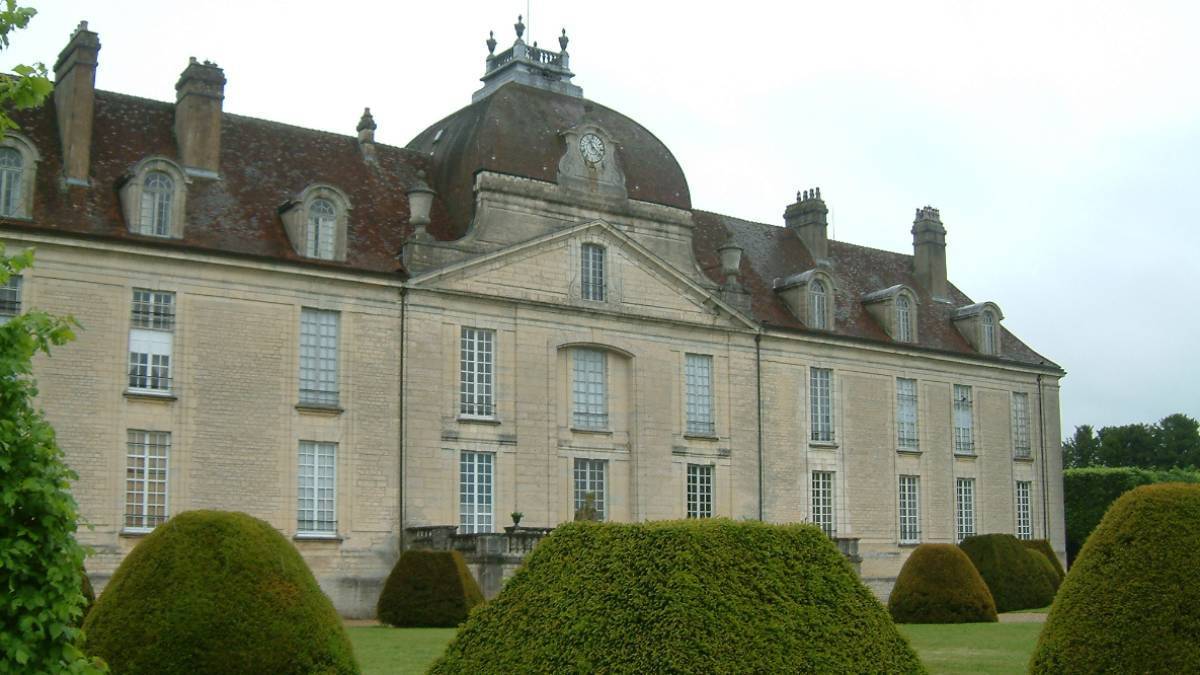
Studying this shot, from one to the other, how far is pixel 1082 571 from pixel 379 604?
16661 millimetres

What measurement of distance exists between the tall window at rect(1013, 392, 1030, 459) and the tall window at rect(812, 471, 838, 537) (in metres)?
7.84

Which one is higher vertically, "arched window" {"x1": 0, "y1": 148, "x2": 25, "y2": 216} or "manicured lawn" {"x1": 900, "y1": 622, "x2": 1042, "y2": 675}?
"arched window" {"x1": 0, "y1": 148, "x2": 25, "y2": 216}

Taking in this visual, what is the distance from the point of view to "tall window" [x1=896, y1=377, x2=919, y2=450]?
3844cm

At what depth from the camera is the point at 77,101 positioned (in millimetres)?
27469

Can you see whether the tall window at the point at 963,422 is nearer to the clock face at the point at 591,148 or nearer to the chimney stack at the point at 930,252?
the chimney stack at the point at 930,252

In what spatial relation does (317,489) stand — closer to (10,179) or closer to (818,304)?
(10,179)

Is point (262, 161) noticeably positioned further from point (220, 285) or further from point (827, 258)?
point (827, 258)

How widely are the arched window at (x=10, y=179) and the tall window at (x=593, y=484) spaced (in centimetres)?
1286

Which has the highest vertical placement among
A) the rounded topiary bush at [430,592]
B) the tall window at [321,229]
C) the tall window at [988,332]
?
the tall window at [321,229]

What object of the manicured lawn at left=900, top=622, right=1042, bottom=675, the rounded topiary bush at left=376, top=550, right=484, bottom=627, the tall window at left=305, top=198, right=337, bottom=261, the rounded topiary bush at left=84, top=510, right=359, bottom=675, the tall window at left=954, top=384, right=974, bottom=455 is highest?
the tall window at left=305, top=198, right=337, bottom=261

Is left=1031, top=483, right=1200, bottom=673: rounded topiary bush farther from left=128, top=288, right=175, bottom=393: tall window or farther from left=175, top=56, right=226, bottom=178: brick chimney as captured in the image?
left=175, top=56, right=226, bottom=178: brick chimney

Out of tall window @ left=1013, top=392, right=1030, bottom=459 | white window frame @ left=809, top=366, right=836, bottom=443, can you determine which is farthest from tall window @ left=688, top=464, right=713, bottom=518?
tall window @ left=1013, top=392, right=1030, bottom=459

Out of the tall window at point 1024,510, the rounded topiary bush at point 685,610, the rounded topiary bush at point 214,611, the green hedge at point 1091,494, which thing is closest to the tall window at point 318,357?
the rounded topiary bush at point 214,611

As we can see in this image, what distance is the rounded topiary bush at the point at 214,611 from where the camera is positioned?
12.3 m
